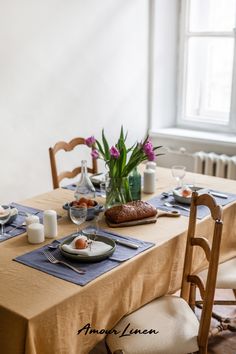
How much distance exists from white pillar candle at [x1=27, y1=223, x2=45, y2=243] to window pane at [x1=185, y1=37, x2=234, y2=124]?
8.35 ft

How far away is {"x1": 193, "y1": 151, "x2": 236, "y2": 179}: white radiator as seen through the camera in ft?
12.3

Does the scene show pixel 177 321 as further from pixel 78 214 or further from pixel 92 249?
pixel 78 214

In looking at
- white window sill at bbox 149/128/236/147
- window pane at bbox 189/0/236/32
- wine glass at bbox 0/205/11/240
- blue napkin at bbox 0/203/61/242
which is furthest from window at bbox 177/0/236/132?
wine glass at bbox 0/205/11/240

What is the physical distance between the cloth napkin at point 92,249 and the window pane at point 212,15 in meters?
2.63

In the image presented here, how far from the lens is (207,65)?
4.16 m

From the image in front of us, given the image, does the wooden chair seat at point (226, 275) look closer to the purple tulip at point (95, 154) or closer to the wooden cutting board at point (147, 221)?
the wooden cutting board at point (147, 221)

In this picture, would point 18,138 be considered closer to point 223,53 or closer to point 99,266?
point 99,266

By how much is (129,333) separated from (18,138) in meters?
1.70

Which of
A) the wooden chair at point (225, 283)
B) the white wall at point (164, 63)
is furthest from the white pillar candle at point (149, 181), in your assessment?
the white wall at point (164, 63)

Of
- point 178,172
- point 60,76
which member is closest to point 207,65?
point 60,76

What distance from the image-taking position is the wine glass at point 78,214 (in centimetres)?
203

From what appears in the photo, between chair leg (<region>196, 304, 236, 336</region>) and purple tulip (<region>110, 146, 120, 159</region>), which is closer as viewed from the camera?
purple tulip (<region>110, 146, 120, 159</region>)

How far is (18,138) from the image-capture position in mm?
3193

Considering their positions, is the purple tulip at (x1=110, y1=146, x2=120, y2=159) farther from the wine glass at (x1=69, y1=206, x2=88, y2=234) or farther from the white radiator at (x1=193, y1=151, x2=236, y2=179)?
the white radiator at (x1=193, y1=151, x2=236, y2=179)
